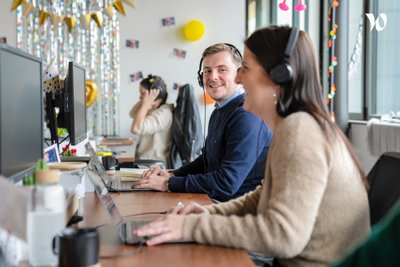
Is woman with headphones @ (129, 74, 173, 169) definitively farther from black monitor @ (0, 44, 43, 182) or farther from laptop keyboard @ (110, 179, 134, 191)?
black monitor @ (0, 44, 43, 182)

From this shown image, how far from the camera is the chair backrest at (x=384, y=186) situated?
4.66 feet

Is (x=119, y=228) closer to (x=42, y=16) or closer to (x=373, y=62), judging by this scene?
(x=373, y=62)

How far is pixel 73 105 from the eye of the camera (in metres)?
2.25

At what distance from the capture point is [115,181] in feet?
7.77

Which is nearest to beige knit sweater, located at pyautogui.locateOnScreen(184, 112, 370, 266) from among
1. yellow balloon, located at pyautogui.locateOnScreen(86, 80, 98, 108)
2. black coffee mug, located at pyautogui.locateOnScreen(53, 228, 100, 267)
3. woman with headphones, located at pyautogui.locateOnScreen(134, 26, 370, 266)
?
woman with headphones, located at pyautogui.locateOnScreen(134, 26, 370, 266)

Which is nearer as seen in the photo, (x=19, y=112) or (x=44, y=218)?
(x=44, y=218)

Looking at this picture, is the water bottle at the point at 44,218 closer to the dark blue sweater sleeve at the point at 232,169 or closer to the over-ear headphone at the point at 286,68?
the over-ear headphone at the point at 286,68

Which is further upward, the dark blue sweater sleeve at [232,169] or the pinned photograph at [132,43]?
the pinned photograph at [132,43]

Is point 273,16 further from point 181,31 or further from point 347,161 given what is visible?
point 347,161

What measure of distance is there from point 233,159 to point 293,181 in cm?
90

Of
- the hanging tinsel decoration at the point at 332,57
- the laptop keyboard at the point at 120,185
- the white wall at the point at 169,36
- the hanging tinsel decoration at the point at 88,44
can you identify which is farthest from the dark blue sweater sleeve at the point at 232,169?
the hanging tinsel decoration at the point at 88,44

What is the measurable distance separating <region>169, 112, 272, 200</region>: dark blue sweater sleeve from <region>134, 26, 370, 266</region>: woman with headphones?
2.03ft

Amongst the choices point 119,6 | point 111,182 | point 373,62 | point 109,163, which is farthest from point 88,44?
point 111,182

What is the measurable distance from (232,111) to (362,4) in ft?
7.67
